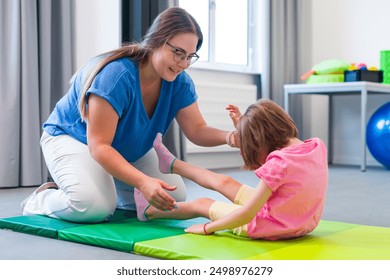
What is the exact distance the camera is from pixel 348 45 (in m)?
5.54

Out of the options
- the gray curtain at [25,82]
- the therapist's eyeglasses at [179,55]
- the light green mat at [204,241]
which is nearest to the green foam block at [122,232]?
the light green mat at [204,241]

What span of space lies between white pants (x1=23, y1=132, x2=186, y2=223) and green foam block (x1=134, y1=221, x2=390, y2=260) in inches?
15.7

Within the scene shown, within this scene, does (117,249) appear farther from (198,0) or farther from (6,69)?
(198,0)

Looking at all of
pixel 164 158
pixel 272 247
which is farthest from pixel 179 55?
pixel 272 247

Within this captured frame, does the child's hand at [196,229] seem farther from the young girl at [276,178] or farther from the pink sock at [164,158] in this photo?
the pink sock at [164,158]

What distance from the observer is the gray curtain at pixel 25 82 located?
3322 mm

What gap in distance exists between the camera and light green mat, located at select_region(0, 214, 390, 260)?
155 centimetres

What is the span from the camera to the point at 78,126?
2160 mm

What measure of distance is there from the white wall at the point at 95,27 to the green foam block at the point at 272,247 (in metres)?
2.35

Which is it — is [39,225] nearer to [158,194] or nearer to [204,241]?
[158,194]

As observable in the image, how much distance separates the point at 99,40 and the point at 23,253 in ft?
8.17

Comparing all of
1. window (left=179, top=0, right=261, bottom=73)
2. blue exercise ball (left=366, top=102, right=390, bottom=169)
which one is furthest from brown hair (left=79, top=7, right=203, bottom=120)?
blue exercise ball (left=366, top=102, right=390, bottom=169)

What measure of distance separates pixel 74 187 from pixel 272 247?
2.52 ft

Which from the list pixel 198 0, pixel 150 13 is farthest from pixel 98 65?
pixel 198 0
